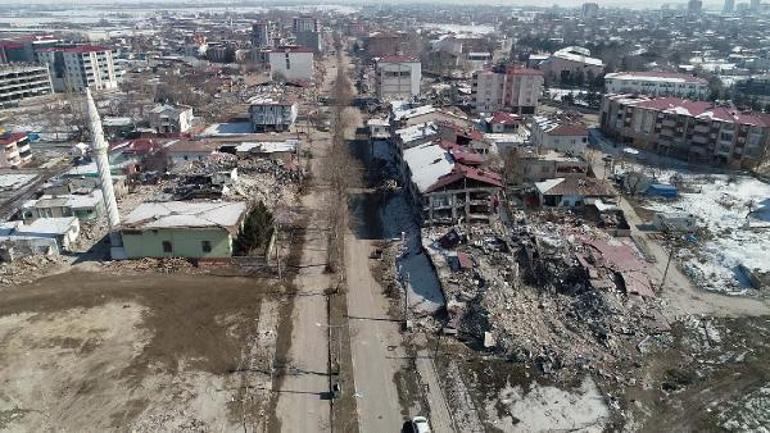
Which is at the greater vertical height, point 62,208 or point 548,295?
point 62,208

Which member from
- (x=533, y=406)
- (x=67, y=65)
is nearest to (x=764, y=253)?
(x=533, y=406)

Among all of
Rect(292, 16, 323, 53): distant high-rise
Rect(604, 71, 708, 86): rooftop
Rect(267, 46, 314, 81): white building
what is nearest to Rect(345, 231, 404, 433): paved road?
Rect(604, 71, 708, 86): rooftop

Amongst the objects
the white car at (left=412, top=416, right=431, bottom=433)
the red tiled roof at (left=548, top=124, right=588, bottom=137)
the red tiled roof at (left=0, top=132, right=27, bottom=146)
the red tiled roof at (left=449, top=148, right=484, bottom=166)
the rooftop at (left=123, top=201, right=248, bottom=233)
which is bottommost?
the white car at (left=412, top=416, right=431, bottom=433)

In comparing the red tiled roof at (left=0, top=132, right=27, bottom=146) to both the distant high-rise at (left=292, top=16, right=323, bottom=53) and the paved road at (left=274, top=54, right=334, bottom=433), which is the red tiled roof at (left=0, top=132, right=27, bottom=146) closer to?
the paved road at (left=274, top=54, right=334, bottom=433)

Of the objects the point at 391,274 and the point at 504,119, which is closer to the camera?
the point at 391,274

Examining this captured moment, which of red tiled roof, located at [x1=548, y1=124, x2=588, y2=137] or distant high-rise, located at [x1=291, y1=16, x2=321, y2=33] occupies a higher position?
distant high-rise, located at [x1=291, y1=16, x2=321, y2=33]

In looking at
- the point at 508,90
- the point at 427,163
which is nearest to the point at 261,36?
the point at 508,90

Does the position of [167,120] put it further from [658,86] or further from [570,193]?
[658,86]
